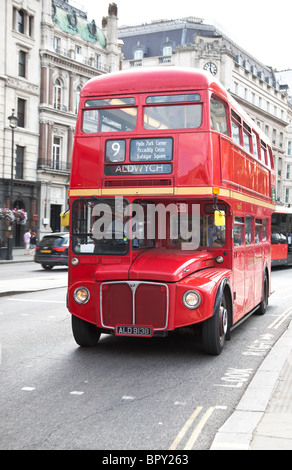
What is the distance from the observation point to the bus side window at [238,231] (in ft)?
29.4

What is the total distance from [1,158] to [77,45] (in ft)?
43.1

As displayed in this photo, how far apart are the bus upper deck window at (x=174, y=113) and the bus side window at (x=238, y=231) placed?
1909 millimetres

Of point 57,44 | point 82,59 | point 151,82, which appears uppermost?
point 57,44

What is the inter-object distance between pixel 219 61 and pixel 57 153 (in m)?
25.7

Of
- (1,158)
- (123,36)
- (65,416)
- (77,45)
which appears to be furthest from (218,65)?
(65,416)

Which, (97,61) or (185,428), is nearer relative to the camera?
(185,428)

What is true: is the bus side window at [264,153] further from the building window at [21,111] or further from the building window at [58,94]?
the building window at [58,94]

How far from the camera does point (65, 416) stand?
505cm

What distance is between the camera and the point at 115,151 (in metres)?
7.94

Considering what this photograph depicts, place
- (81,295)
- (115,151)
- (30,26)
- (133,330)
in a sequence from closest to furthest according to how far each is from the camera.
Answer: (133,330)
(81,295)
(115,151)
(30,26)

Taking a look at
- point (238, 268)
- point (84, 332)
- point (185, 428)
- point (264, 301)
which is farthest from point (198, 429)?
point (264, 301)

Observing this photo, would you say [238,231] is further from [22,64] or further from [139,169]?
[22,64]

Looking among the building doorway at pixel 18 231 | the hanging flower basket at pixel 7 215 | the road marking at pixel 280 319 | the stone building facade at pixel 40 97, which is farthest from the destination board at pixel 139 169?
the building doorway at pixel 18 231

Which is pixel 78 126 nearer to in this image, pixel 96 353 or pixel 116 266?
pixel 116 266
